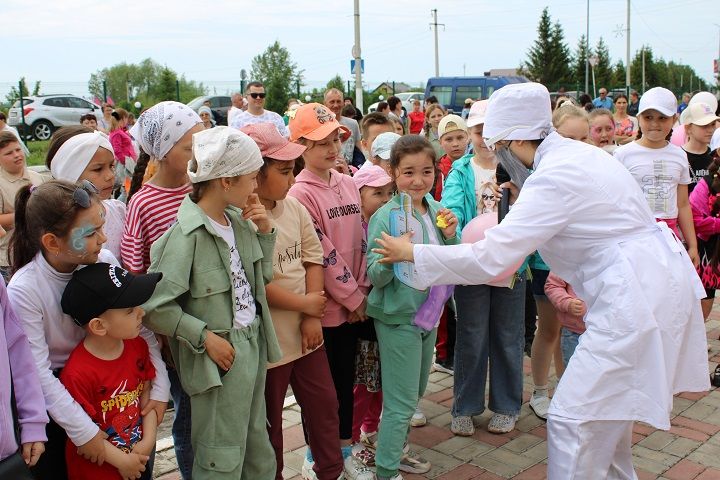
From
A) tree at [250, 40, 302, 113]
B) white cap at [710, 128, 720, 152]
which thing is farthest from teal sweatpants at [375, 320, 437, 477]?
tree at [250, 40, 302, 113]

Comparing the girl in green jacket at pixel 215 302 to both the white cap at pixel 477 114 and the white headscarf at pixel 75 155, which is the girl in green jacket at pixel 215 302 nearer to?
the white headscarf at pixel 75 155

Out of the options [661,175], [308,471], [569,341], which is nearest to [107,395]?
[308,471]

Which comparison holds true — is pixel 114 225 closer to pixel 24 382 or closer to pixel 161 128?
pixel 161 128

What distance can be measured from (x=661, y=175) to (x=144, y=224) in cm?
399

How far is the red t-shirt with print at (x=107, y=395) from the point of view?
8.92 feet

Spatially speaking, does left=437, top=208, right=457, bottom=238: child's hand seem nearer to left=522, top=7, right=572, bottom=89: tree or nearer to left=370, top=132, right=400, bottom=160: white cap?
left=370, top=132, right=400, bottom=160: white cap

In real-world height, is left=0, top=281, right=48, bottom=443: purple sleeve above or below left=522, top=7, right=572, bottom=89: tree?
below

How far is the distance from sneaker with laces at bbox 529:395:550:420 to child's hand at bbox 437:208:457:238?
1586mm

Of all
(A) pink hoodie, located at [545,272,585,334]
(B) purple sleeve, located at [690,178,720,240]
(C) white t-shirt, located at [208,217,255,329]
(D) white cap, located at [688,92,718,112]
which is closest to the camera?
(C) white t-shirt, located at [208,217,255,329]

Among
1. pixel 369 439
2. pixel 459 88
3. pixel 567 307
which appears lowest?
pixel 369 439

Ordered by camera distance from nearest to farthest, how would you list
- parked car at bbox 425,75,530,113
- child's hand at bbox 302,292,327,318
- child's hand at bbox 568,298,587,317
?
child's hand at bbox 302,292,327,318 < child's hand at bbox 568,298,587,317 < parked car at bbox 425,75,530,113

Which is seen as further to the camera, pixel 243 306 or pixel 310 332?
pixel 310 332

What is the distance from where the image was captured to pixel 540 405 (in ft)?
16.0

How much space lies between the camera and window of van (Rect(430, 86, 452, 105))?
1099 inches
